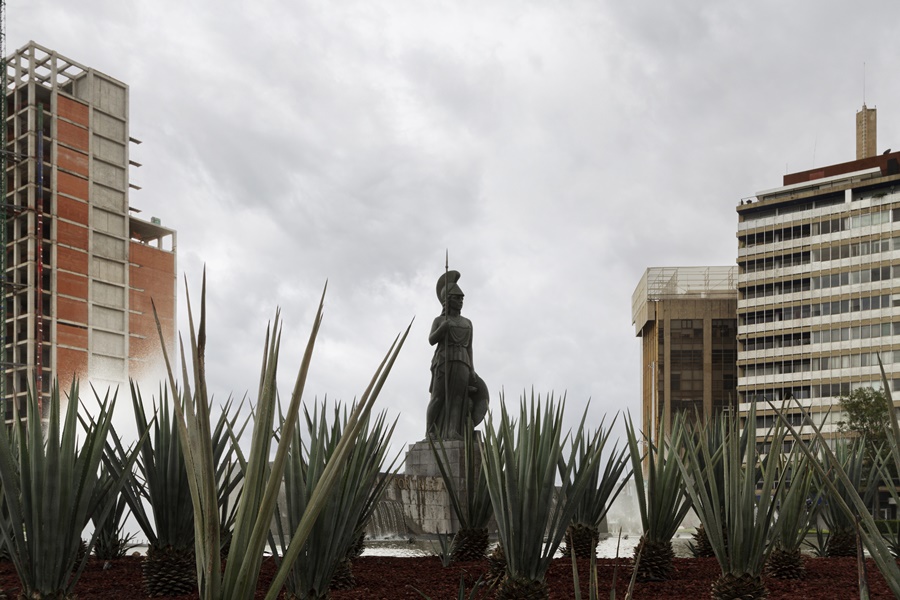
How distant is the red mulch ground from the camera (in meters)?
6.55

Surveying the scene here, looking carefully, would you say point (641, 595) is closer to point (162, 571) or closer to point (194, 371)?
point (162, 571)

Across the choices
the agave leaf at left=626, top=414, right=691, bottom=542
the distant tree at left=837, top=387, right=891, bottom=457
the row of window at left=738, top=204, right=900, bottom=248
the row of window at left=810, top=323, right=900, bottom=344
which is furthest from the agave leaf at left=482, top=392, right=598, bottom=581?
the row of window at left=738, top=204, right=900, bottom=248

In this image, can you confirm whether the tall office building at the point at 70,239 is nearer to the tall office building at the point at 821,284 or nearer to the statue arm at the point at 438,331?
the tall office building at the point at 821,284

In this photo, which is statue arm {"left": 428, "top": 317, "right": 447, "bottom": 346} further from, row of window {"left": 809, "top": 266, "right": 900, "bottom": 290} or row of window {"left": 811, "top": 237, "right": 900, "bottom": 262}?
row of window {"left": 811, "top": 237, "right": 900, "bottom": 262}

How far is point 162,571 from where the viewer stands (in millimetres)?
6664

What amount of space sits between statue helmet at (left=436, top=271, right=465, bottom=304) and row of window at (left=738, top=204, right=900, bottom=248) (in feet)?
208

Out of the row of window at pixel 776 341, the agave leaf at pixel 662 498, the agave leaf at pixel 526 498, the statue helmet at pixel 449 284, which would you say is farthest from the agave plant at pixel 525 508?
the row of window at pixel 776 341

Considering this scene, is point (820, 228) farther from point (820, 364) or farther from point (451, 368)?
point (451, 368)

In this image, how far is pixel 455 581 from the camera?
7160mm

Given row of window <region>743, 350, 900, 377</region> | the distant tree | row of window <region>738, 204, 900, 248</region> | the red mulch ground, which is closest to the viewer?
the red mulch ground

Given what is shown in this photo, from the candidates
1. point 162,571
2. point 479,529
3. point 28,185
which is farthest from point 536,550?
point 28,185

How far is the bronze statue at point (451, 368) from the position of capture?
45.4 feet

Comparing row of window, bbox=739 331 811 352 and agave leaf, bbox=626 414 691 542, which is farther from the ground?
row of window, bbox=739 331 811 352

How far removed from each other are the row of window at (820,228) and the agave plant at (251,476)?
2906 inches
